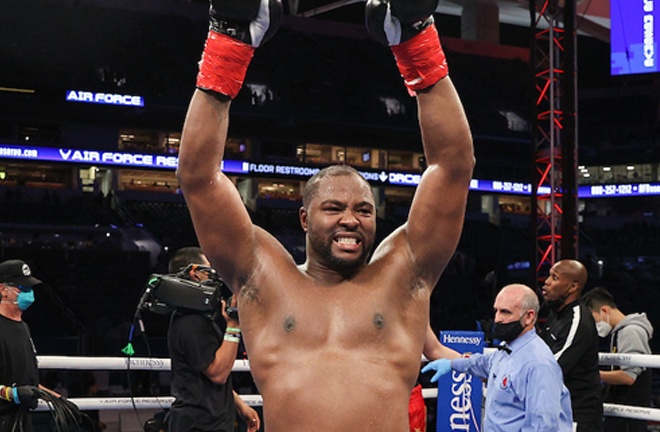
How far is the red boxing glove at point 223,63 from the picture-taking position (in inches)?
73.2

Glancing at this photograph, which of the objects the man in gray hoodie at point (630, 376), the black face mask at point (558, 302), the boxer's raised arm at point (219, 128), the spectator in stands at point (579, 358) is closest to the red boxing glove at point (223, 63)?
the boxer's raised arm at point (219, 128)

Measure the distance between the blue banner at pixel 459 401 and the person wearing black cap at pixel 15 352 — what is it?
2.08 metres

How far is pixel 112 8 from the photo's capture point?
2264 cm

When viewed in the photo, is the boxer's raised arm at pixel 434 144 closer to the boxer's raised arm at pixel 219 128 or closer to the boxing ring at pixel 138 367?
the boxer's raised arm at pixel 219 128

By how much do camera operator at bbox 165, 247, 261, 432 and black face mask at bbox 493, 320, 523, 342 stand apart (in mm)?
1134

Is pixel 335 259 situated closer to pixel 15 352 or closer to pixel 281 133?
pixel 15 352

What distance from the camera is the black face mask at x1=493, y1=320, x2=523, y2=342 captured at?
12.7 ft

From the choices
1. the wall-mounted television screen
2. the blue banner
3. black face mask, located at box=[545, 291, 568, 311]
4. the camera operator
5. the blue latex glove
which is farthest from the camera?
the wall-mounted television screen

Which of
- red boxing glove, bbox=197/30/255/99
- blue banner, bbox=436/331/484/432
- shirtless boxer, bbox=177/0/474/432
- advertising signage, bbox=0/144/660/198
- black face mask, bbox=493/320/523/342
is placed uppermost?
advertising signage, bbox=0/144/660/198

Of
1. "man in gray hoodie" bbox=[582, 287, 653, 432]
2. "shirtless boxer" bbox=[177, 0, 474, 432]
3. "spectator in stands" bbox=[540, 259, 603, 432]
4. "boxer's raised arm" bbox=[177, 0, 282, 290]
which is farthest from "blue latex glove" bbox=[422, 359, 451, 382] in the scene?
"boxer's raised arm" bbox=[177, 0, 282, 290]

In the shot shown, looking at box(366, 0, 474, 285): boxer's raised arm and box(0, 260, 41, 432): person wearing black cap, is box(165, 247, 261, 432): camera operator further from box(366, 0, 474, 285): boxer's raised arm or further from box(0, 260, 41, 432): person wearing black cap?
box(366, 0, 474, 285): boxer's raised arm

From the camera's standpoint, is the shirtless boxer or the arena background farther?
the arena background

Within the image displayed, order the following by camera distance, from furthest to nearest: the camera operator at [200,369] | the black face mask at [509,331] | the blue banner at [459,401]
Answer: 1. the blue banner at [459,401]
2. the black face mask at [509,331]
3. the camera operator at [200,369]

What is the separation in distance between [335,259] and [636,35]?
12393mm
